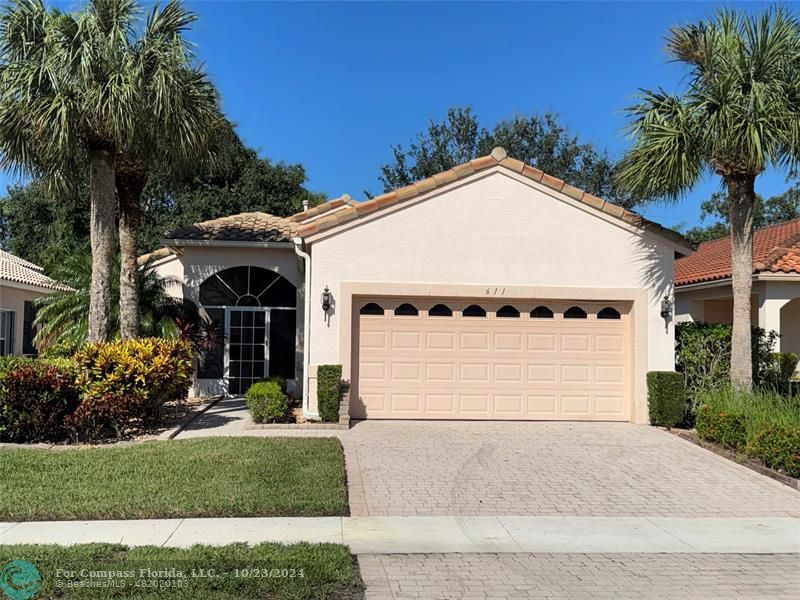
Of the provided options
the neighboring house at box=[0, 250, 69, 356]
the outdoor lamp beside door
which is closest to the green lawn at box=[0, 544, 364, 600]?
the outdoor lamp beside door

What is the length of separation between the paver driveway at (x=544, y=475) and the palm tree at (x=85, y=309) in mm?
6103

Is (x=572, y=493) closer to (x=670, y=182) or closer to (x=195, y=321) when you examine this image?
(x=670, y=182)

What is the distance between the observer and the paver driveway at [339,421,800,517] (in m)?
7.30

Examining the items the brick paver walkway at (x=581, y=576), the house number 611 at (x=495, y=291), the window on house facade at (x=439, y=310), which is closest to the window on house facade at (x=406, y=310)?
the window on house facade at (x=439, y=310)

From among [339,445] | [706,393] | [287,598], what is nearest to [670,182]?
[706,393]

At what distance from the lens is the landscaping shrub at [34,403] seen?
32.1ft

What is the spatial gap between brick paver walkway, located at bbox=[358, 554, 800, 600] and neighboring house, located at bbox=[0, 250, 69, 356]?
17850mm

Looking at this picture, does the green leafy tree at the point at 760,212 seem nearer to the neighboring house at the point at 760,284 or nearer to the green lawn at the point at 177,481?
the neighboring house at the point at 760,284

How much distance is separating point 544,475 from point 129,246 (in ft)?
30.5

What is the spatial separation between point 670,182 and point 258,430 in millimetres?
8438

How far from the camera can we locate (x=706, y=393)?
38.3 ft

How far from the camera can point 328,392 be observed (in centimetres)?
1118

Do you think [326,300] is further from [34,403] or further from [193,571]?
[193,571]

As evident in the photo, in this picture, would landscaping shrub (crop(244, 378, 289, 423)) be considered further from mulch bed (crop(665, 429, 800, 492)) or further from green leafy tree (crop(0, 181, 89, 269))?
green leafy tree (crop(0, 181, 89, 269))
